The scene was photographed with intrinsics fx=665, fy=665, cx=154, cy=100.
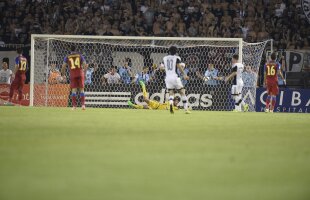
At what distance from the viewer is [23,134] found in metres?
9.96

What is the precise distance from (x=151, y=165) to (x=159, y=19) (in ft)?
74.9

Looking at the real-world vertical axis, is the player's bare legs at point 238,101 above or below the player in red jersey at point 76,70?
below

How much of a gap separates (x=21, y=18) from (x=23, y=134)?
20.1 meters

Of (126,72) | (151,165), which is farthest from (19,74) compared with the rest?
(151,165)

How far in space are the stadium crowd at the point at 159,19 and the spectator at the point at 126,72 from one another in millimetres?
3966

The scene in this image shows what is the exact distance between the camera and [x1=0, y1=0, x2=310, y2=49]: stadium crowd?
2822 cm

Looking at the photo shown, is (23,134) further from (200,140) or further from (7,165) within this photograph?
(7,165)

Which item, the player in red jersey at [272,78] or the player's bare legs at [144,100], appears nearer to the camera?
the player in red jersey at [272,78]

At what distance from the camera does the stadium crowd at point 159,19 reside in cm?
2822

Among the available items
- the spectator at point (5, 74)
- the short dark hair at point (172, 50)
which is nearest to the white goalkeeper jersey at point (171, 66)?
the short dark hair at point (172, 50)

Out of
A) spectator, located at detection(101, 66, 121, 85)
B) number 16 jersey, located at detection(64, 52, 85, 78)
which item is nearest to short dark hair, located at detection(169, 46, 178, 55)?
number 16 jersey, located at detection(64, 52, 85, 78)

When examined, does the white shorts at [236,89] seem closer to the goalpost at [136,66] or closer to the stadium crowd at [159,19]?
the goalpost at [136,66]

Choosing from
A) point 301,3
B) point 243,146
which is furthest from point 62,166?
point 301,3

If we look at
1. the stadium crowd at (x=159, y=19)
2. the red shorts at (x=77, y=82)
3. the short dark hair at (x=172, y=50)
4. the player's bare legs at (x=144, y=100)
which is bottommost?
the player's bare legs at (x=144, y=100)
